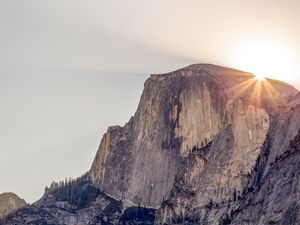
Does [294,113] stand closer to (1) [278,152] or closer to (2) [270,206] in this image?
(1) [278,152]

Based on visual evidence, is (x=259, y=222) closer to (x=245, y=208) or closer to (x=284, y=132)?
(x=245, y=208)

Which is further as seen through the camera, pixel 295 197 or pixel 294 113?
pixel 294 113

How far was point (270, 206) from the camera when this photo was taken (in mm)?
151375

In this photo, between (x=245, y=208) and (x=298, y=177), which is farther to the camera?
(x=245, y=208)

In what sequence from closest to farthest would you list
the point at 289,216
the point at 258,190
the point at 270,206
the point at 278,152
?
the point at 289,216 < the point at 270,206 < the point at 258,190 < the point at 278,152

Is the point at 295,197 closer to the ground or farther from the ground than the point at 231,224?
farther from the ground

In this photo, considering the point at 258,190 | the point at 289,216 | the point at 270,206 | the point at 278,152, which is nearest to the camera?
the point at 289,216

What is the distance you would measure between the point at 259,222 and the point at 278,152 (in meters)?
36.9

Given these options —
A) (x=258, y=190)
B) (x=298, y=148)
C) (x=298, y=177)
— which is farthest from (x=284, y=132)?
(x=298, y=177)

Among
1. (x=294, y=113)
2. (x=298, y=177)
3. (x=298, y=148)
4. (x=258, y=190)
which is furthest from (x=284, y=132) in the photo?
(x=298, y=177)

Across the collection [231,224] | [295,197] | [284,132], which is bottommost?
[231,224]

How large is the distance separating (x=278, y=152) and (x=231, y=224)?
23.2 meters

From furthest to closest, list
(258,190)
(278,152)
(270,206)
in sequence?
(278,152) < (258,190) < (270,206)

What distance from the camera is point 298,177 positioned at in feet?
450
